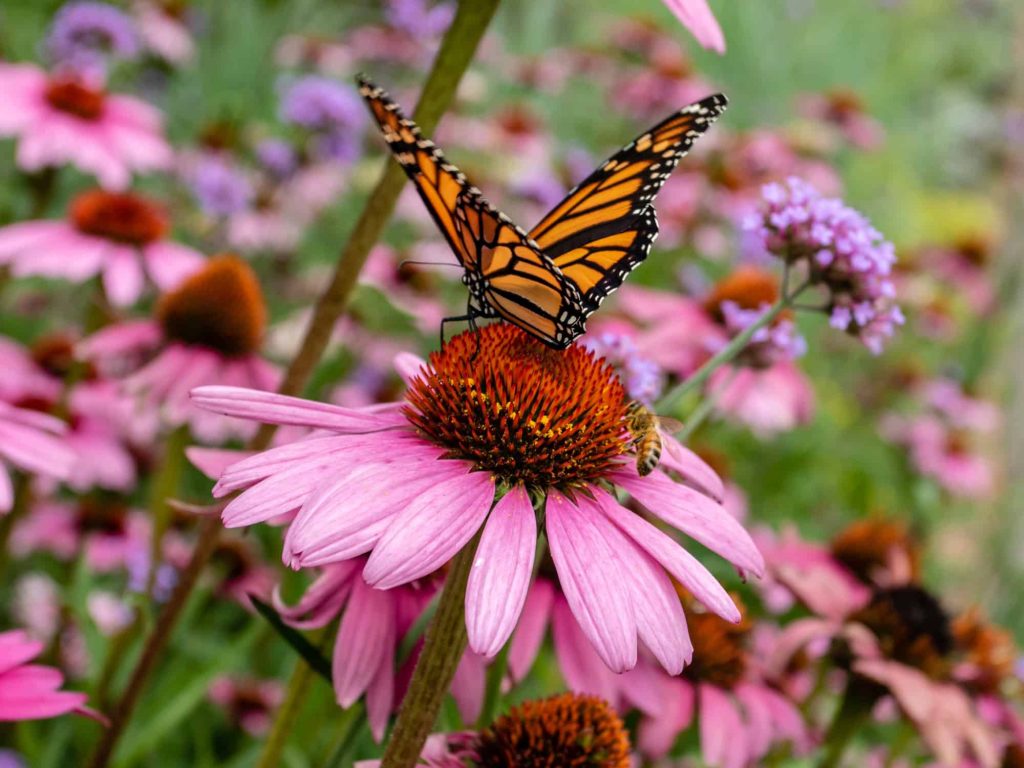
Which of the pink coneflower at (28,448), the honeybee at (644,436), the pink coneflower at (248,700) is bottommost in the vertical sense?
the pink coneflower at (248,700)

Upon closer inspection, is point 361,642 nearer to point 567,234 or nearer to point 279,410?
point 279,410

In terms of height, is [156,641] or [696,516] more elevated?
[696,516]

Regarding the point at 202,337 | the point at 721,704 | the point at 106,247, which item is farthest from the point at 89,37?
the point at 721,704

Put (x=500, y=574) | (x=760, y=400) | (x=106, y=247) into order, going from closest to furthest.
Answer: (x=500, y=574) < (x=106, y=247) < (x=760, y=400)

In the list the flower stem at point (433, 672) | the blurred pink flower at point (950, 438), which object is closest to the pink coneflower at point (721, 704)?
the flower stem at point (433, 672)

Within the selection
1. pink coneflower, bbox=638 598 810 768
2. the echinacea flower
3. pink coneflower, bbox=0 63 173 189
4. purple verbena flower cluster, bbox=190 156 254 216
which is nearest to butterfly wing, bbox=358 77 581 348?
the echinacea flower

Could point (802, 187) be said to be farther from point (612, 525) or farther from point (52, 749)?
point (52, 749)

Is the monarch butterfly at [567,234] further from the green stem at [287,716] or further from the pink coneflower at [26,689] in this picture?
the pink coneflower at [26,689]

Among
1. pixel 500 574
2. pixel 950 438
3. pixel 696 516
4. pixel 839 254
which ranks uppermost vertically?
pixel 950 438
